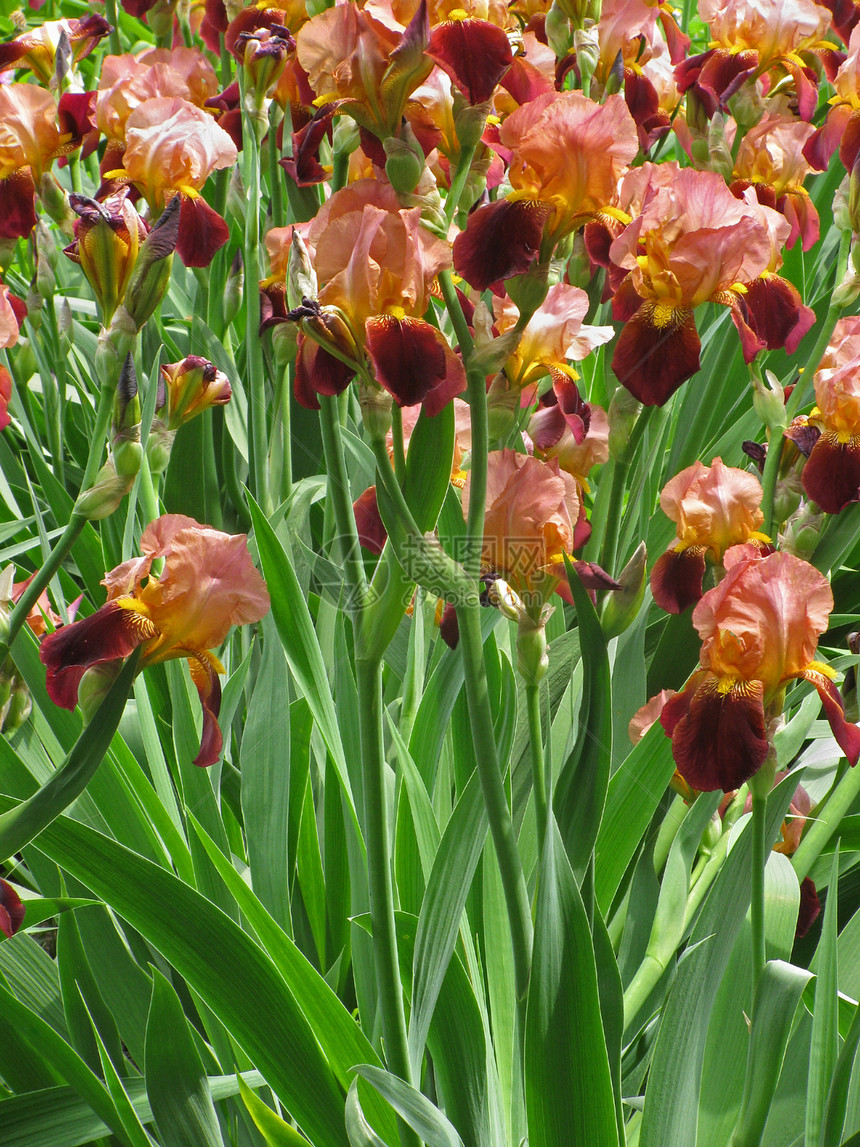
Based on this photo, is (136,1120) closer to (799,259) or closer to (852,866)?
(852,866)

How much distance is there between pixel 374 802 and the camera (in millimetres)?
778

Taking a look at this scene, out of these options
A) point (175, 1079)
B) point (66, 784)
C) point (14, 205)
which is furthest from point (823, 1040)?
point (14, 205)

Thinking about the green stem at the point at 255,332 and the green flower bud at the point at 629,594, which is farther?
the green stem at the point at 255,332

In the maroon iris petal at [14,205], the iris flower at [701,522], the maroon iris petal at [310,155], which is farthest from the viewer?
the maroon iris petal at [14,205]

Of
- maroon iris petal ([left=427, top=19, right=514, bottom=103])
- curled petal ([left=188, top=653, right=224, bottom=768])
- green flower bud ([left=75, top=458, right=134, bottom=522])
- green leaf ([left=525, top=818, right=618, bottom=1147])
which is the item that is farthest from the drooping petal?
green leaf ([left=525, top=818, right=618, bottom=1147])

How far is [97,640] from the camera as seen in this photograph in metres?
0.78

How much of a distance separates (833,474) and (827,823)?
1.56 ft

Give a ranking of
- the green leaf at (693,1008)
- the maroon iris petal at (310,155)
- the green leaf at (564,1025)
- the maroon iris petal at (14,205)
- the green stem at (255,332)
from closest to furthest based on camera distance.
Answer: the green leaf at (564,1025) → the green leaf at (693,1008) → the maroon iris petal at (310,155) → the maroon iris petal at (14,205) → the green stem at (255,332)

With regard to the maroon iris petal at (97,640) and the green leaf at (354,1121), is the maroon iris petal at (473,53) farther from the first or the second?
the green leaf at (354,1121)

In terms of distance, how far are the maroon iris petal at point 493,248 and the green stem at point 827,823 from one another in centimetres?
77

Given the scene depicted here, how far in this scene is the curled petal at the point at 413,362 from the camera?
2.36 feet

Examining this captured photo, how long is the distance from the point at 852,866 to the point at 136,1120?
3.15ft

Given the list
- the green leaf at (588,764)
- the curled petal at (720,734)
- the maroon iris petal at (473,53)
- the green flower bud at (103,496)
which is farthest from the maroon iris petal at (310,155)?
the curled petal at (720,734)

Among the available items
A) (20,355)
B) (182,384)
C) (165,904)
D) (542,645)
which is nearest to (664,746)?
(542,645)
